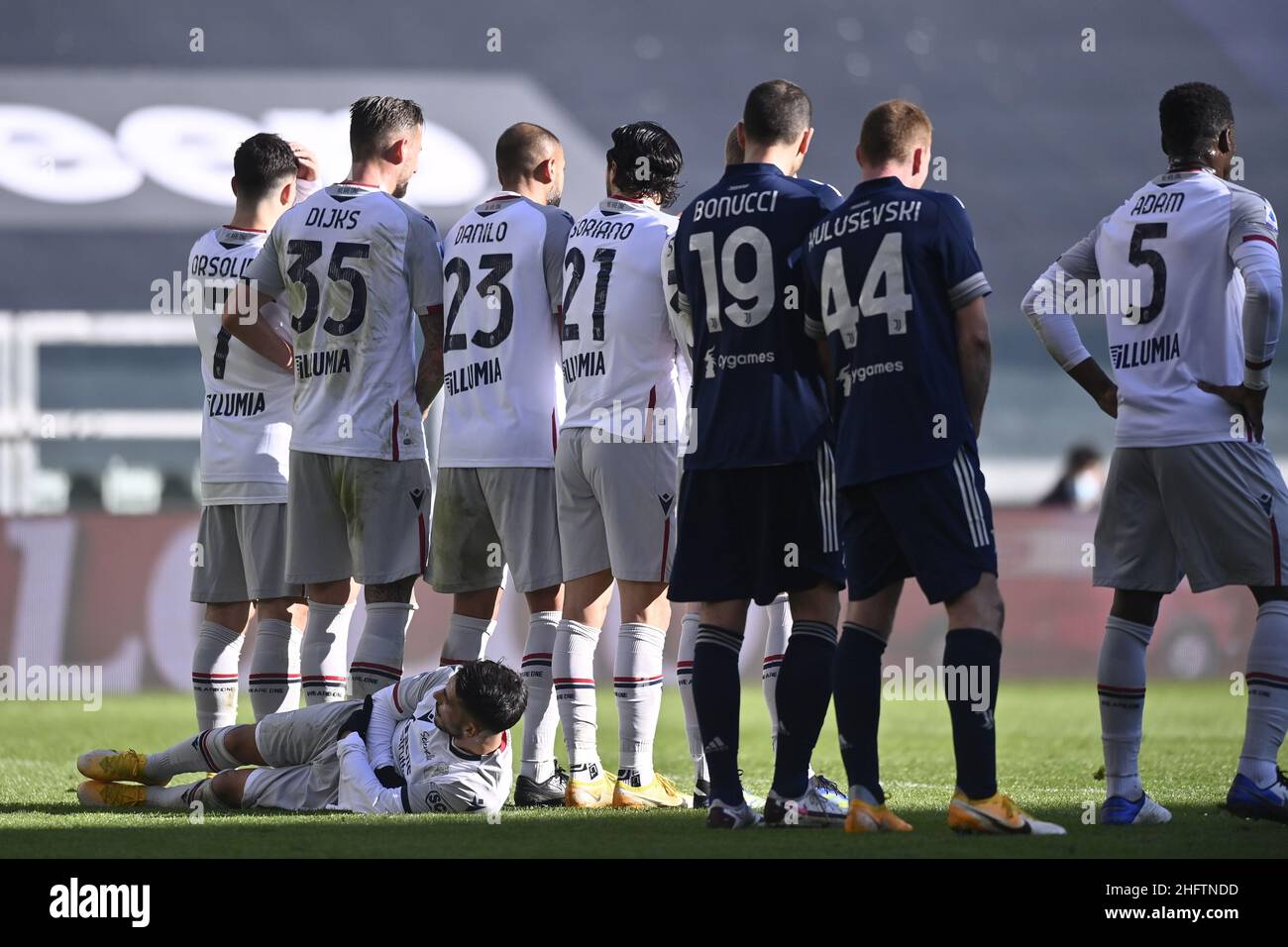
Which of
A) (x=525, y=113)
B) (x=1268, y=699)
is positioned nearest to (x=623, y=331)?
(x=1268, y=699)

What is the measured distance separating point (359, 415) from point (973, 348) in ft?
7.67

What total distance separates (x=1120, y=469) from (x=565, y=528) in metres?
1.92

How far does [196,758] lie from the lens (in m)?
6.09

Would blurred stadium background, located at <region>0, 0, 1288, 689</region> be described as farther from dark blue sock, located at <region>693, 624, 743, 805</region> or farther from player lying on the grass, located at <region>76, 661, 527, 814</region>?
dark blue sock, located at <region>693, 624, 743, 805</region>

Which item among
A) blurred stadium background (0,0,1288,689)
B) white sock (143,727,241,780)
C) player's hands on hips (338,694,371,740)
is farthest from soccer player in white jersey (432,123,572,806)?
blurred stadium background (0,0,1288,689)

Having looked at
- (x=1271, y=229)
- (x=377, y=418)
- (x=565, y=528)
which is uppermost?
(x=1271, y=229)

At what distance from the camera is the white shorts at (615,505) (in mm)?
6066

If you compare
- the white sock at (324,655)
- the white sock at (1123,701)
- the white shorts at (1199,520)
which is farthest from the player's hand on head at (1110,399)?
the white sock at (324,655)

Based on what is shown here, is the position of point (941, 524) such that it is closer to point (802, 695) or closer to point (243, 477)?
point (802, 695)

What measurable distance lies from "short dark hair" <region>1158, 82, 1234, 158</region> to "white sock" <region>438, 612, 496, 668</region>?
9.62ft

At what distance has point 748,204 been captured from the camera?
543 centimetres
